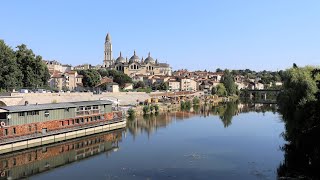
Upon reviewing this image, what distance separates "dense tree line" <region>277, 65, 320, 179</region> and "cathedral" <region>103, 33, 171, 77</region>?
94652 mm

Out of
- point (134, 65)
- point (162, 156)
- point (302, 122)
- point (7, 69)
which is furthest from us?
point (134, 65)

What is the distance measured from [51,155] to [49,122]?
459cm

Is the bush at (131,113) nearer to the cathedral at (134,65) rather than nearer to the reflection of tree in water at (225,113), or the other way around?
the reflection of tree in water at (225,113)

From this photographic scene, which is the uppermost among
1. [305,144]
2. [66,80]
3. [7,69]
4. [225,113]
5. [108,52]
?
[108,52]

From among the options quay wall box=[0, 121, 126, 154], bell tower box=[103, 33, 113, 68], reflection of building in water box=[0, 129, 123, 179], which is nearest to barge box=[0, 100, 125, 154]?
quay wall box=[0, 121, 126, 154]

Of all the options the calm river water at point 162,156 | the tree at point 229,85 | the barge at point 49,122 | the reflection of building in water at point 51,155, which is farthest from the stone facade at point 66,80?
the reflection of building in water at point 51,155

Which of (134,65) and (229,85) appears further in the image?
(134,65)

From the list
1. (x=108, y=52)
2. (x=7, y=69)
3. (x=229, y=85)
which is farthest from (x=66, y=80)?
(x=108, y=52)

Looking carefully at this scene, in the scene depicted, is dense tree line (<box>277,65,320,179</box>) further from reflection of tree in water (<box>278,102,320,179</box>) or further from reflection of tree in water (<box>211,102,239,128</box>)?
reflection of tree in water (<box>211,102,239,128</box>)

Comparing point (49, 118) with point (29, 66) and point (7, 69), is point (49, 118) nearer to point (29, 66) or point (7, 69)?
point (7, 69)

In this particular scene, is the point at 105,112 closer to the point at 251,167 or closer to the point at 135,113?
the point at 135,113

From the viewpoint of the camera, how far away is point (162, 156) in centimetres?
2561

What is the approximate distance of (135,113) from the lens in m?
51.1

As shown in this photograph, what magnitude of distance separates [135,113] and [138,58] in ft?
315
